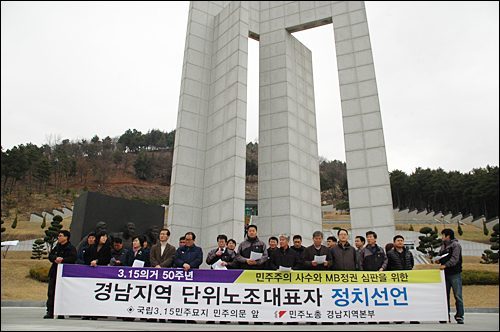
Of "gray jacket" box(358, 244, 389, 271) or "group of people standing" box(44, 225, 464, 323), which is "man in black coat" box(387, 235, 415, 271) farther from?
"gray jacket" box(358, 244, 389, 271)

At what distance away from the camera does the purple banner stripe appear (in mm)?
6055

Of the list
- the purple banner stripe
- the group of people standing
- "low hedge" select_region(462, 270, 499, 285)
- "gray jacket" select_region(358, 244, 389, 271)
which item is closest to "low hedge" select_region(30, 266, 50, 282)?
the group of people standing

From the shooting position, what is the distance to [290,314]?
5812 millimetres

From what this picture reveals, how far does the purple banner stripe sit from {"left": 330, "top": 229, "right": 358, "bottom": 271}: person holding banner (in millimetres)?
1846

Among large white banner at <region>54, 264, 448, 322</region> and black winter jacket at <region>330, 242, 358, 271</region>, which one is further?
black winter jacket at <region>330, 242, 358, 271</region>

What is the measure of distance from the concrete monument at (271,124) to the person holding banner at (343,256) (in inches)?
261

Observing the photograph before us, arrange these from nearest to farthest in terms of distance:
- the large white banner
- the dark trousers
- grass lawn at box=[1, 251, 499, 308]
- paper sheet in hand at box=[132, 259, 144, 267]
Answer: the large white banner, the dark trousers, paper sheet in hand at box=[132, 259, 144, 267], grass lawn at box=[1, 251, 499, 308]

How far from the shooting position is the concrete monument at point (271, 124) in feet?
46.0

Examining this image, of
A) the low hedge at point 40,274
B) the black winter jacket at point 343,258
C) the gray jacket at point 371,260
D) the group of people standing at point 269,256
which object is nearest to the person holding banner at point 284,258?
the group of people standing at point 269,256

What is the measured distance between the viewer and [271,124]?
17.0m

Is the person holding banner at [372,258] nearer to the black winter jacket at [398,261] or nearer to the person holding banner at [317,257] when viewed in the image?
the black winter jacket at [398,261]

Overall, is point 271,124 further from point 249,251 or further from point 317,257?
point 317,257

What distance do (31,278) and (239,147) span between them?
11.6 metres

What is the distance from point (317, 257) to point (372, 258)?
3.45ft
